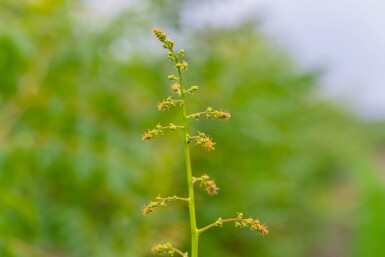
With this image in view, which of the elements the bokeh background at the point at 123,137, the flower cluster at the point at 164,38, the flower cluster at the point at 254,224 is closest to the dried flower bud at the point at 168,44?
the flower cluster at the point at 164,38

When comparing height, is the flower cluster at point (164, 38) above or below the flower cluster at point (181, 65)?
above

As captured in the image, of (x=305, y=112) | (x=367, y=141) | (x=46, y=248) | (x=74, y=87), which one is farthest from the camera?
(x=367, y=141)

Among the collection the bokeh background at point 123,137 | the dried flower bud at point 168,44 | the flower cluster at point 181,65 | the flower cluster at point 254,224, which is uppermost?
the bokeh background at point 123,137

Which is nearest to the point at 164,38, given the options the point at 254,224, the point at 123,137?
the point at 254,224

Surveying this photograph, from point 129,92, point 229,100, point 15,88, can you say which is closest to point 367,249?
point 229,100

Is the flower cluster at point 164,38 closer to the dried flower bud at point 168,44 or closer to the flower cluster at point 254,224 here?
the dried flower bud at point 168,44

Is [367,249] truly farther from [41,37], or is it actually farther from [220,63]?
[41,37]

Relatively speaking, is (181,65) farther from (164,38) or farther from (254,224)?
(254,224)

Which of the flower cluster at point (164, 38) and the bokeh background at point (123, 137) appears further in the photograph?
the bokeh background at point (123, 137)

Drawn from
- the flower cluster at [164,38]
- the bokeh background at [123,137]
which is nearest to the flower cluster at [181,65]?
the flower cluster at [164,38]

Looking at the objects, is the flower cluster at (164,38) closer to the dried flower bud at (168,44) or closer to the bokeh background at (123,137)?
the dried flower bud at (168,44)
